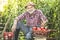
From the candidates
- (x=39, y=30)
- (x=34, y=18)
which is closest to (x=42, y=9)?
(x=34, y=18)

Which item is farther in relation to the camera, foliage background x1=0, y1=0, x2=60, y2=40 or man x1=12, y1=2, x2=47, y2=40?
foliage background x1=0, y1=0, x2=60, y2=40

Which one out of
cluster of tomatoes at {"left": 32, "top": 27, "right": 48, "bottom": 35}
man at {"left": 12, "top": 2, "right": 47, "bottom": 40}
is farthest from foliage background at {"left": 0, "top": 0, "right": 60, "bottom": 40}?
cluster of tomatoes at {"left": 32, "top": 27, "right": 48, "bottom": 35}

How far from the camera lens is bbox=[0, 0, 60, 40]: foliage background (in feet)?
26.5

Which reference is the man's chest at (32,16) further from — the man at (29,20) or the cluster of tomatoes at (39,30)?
the cluster of tomatoes at (39,30)

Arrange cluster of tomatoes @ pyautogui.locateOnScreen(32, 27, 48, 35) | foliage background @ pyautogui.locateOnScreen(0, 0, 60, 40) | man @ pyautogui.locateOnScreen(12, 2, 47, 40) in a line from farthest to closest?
foliage background @ pyautogui.locateOnScreen(0, 0, 60, 40) < man @ pyautogui.locateOnScreen(12, 2, 47, 40) < cluster of tomatoes @ pyautogui.locateOnScreen(32, 27, 48, 35)

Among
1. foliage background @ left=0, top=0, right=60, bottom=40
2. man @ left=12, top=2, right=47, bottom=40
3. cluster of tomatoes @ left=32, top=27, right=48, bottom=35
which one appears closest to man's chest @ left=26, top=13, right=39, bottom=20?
man @ left=12, top=2, right=47, bottom=40

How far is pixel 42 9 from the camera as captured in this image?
812cm

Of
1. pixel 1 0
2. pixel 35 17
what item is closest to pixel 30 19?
pixel 35 17

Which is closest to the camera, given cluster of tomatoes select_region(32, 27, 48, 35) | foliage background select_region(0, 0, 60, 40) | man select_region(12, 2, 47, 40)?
cluster of tomatoes select_region(32, 27, 48, 35)

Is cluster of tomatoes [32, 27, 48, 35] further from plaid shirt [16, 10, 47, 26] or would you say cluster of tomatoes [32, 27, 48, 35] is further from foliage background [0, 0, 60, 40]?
foliage background [0, 0, 60, 40]

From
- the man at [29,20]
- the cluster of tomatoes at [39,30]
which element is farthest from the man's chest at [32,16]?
the cluster of tomatoes at [39,30]

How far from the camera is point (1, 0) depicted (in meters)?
9.23

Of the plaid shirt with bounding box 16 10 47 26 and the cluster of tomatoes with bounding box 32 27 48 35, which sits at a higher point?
the plaid shirt with bounding box 16 10 47 26

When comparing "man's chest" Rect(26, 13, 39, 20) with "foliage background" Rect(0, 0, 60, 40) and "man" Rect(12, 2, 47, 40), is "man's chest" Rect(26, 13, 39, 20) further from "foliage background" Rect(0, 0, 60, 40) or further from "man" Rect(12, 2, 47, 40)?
"foliage background" Rect(0, 0, 60, 40)
